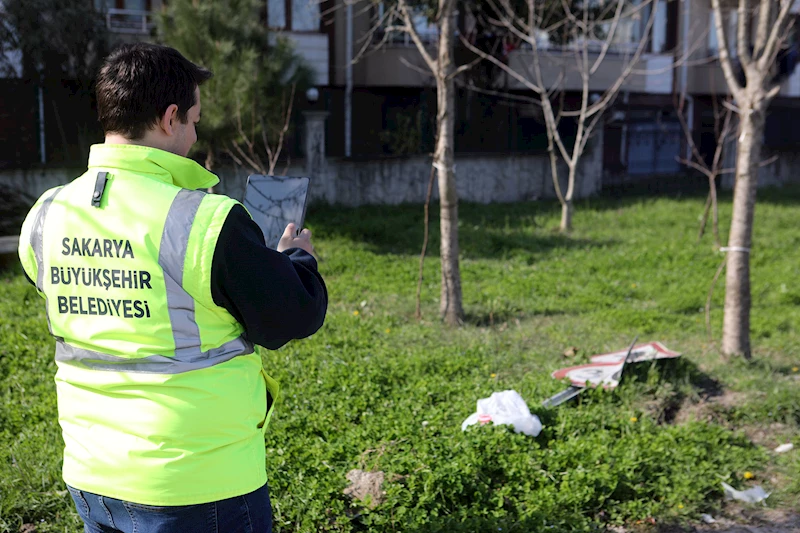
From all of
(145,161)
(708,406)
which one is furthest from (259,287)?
(708,406)

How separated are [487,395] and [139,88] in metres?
3.51

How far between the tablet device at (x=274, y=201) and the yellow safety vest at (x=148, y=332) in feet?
1.41

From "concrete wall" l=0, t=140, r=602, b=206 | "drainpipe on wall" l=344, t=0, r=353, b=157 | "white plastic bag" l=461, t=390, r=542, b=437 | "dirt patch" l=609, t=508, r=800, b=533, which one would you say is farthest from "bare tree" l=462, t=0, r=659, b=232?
"dirt patch" l=609, t=508, r=800, b=533

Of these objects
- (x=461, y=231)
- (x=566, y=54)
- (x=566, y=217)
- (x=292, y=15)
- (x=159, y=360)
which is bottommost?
(x=461, y=231)

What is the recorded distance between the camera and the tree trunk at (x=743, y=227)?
18.8 feet

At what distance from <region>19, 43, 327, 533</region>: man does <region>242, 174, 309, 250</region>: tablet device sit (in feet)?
1.36

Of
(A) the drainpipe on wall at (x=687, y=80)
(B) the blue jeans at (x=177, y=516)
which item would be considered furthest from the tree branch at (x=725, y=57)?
(A) the drainpipe on wall at (x=687, y=80)

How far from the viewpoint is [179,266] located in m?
1.84

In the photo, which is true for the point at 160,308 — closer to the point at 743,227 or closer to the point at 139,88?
the point at 139,88

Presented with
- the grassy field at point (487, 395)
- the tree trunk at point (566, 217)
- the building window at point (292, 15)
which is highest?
the building window at point (292, 15)

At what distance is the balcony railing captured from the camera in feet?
49.0

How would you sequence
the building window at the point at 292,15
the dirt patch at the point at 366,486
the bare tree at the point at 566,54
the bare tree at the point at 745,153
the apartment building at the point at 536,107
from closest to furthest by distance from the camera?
the dirt patch at the point at 366,486
the bare tree at the point at 745,153
the bare tree at the point at 566,54
the apartment building at the point at 536,107
the building window at the point at 292,15

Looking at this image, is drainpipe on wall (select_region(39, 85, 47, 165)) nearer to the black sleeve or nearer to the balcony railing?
the balcony railing

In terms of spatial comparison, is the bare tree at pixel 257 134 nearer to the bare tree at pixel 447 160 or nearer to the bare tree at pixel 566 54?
the bare tree at pixel 566 54
